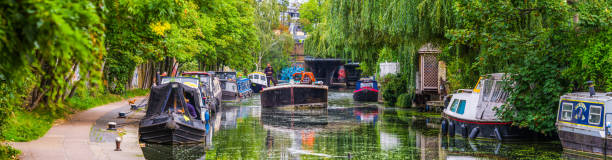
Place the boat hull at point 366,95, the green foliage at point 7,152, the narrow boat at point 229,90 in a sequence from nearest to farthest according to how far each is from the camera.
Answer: the green foliage at point 7,152 < the boat hull at point 366,95 < the narrow boat at point 229,90

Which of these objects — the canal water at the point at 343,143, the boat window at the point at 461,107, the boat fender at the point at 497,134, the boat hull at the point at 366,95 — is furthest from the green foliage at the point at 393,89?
the boat fender at the point at 497,134

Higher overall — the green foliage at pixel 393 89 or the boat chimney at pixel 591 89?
the boat chimney at pixel 591 89

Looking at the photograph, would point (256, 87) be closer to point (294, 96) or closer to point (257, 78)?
point (257, 78)

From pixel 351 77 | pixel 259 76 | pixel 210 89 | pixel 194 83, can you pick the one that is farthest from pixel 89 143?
pixel 351 77

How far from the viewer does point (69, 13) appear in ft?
15.6

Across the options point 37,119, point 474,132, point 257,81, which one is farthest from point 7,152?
point 257,81

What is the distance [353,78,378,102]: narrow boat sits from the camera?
4441cm

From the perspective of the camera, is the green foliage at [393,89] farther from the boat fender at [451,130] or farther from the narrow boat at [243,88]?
the boat fender at [451,130]

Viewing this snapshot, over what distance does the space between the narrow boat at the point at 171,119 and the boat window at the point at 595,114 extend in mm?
9924

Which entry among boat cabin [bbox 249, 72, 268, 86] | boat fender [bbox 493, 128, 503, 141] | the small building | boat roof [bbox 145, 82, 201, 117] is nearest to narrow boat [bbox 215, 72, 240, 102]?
boat cabin [bbox 249, 72, 268, 86]

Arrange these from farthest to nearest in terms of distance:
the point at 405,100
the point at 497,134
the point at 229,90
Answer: the point at 229,90
the point at 405,100
the point at 497,134

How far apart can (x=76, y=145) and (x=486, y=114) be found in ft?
37.2

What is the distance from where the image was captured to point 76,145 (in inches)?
568

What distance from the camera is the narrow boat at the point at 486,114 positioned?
1811 centimetres
